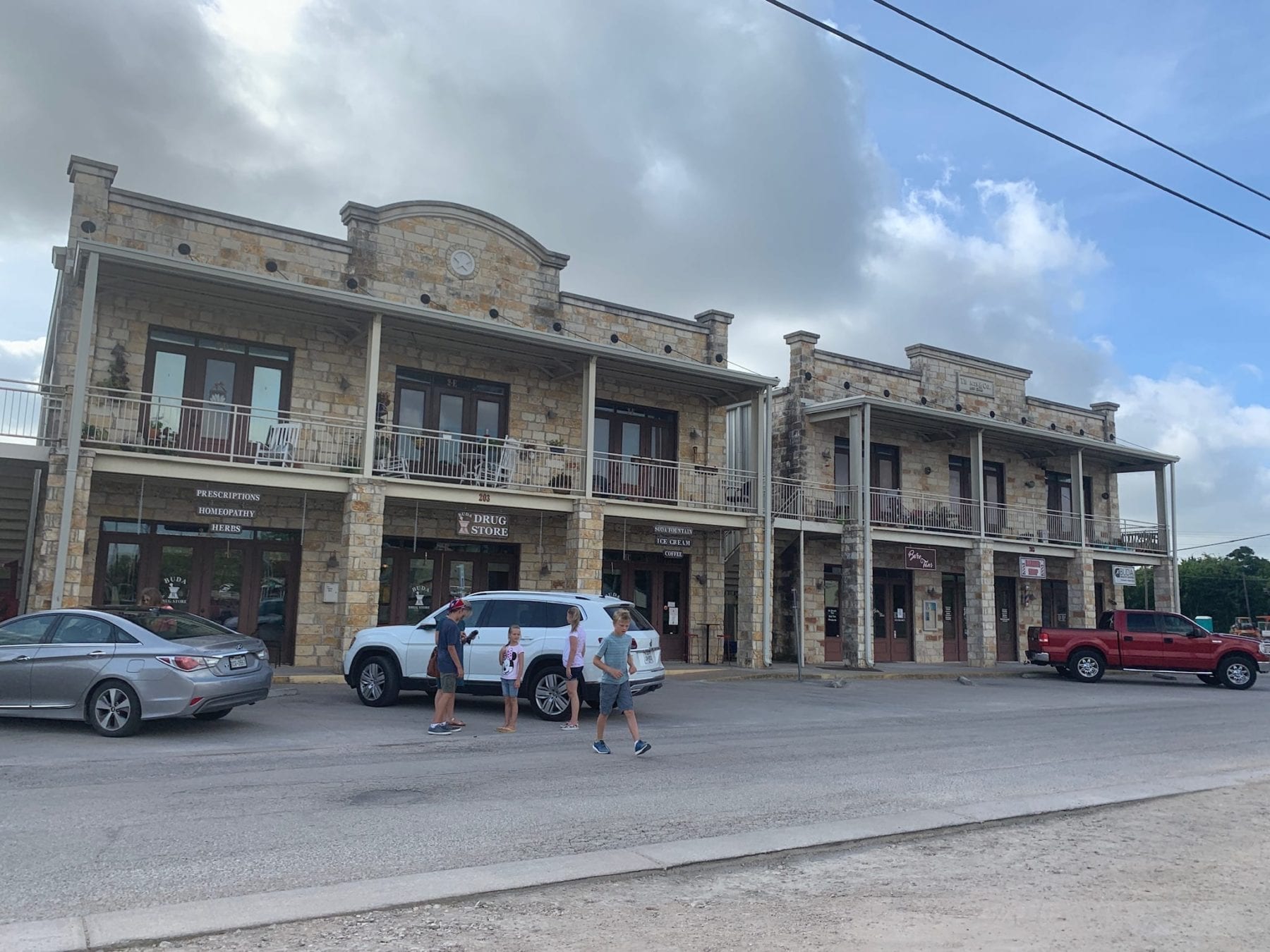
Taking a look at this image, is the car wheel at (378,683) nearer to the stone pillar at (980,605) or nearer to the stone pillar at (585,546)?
the stone pillar at (585,546)

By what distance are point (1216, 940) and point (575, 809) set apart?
4325mm

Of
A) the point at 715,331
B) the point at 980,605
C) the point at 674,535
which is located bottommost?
the point at 980,605

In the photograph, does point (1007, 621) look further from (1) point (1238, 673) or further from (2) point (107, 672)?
(2) point (107, 672)

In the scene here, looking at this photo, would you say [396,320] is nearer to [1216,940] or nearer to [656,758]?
Answer: [656,758]

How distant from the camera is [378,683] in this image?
1390 cm

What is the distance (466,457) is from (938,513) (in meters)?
14.4

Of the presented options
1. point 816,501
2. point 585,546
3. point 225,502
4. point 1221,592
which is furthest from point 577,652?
point 1221,592

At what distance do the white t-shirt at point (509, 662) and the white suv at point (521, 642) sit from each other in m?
1.01

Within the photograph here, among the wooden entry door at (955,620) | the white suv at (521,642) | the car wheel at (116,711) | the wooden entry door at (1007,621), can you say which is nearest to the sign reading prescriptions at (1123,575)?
the wooden entry door at (1007,621)

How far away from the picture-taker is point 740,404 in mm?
23812

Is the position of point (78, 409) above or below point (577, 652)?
above

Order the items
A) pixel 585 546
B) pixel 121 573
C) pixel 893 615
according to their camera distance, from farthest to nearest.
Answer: pixel 893 615 < pixel 585 546 < pixel 121 573

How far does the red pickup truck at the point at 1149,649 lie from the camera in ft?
74.7

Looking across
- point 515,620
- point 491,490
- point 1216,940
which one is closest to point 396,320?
point 491,490
